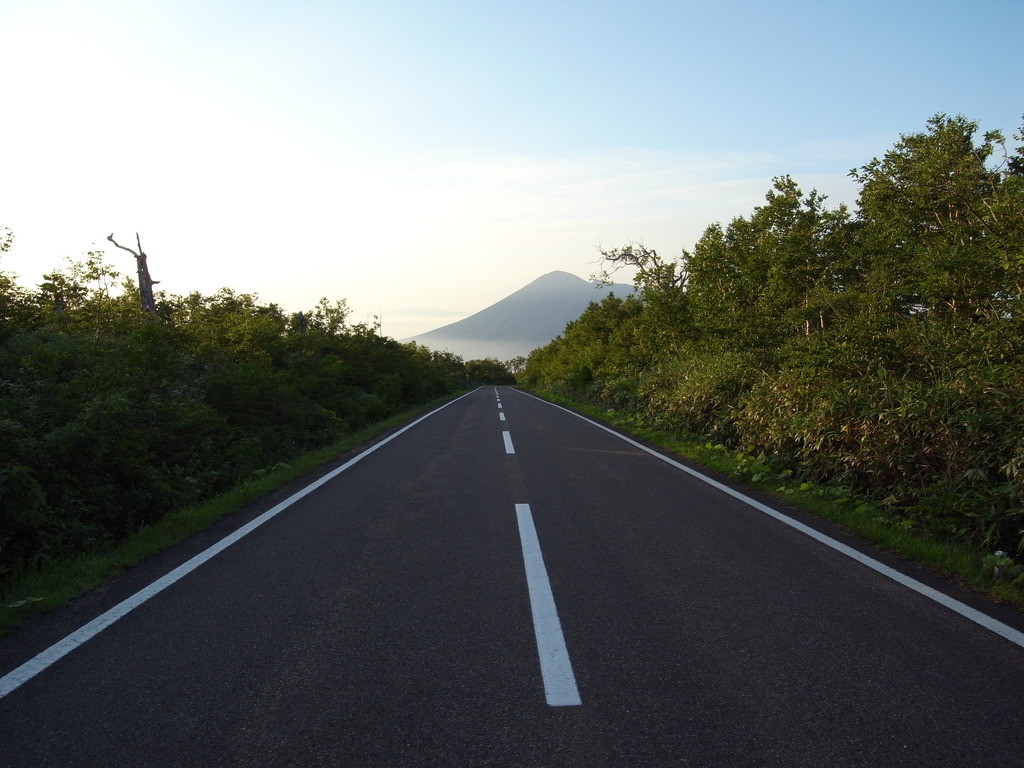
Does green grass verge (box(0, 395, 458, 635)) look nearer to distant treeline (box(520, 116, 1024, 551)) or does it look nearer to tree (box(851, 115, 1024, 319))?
distant treeline (box(520, 116, 1024, 551))

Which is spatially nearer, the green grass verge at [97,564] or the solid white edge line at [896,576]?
the solid white edge line at [896,576]

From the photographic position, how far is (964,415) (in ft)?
19.8

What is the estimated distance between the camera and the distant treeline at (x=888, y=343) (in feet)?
19.7

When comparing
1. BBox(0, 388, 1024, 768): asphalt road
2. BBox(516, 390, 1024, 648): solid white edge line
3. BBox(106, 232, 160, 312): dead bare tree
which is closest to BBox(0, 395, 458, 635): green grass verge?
BBox(0, 388, 1024, 768): asphalt road

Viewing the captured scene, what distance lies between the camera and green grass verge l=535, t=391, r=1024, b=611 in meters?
4.41

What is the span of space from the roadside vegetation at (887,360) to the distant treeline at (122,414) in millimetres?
7346

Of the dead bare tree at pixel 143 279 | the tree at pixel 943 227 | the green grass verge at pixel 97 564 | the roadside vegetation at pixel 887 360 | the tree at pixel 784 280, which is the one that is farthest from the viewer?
the dead bare tree at pixel 143 279

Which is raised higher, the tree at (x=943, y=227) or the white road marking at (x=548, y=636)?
the tree at (x=943, y=227)

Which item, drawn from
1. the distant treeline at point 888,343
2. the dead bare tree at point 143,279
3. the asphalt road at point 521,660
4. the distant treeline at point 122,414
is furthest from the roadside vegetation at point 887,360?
the dead bare tree at point 143,279

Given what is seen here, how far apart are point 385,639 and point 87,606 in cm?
216

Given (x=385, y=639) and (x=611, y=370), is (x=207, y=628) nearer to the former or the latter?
(x=385, y=639)

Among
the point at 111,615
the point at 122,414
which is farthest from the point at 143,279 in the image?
the point at 111,615

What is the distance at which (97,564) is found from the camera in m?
Answer: 4.96

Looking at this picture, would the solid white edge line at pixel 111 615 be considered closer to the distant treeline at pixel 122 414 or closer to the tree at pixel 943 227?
the distant treeline at pixel 122 414
